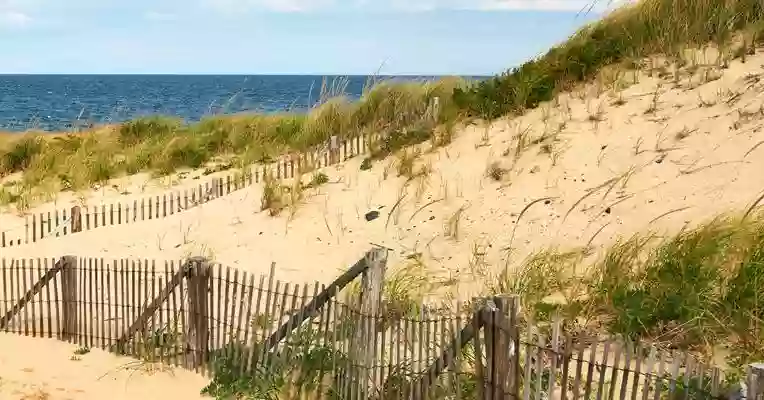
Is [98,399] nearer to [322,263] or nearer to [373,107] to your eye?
[322,263]

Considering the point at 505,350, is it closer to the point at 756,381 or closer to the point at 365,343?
the point at 365,343

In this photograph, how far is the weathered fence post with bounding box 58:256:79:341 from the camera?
7.80 meters

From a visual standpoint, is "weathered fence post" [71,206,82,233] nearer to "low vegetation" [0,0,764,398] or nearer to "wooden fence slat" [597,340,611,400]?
"low vegetation" [0,0,764,398]

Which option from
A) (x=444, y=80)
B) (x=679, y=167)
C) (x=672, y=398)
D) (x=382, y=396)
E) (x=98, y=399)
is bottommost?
(x=98, y=399)

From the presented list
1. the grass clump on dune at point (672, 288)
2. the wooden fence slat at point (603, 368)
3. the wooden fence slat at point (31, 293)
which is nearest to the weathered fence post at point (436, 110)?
the grass clump on dune at point (672, 288)

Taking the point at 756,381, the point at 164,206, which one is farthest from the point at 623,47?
the point at 756,381

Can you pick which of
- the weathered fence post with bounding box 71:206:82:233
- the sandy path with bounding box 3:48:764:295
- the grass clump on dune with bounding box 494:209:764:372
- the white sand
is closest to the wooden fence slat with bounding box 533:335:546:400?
the grass clump on dune with bounding box 494:209:764:372

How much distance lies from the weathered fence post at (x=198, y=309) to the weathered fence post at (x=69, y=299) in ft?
5.50

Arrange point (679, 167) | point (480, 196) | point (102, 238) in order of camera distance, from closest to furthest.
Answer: point (679, 167)
point (480, 196)
point (102, 238)

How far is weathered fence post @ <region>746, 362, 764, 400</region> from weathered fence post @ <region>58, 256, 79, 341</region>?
6.42 metres

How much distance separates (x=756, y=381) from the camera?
11.2ft

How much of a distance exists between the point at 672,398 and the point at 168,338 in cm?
472

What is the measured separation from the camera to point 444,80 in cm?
1420

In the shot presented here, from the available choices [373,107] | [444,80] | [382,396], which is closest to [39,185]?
[373,107]
